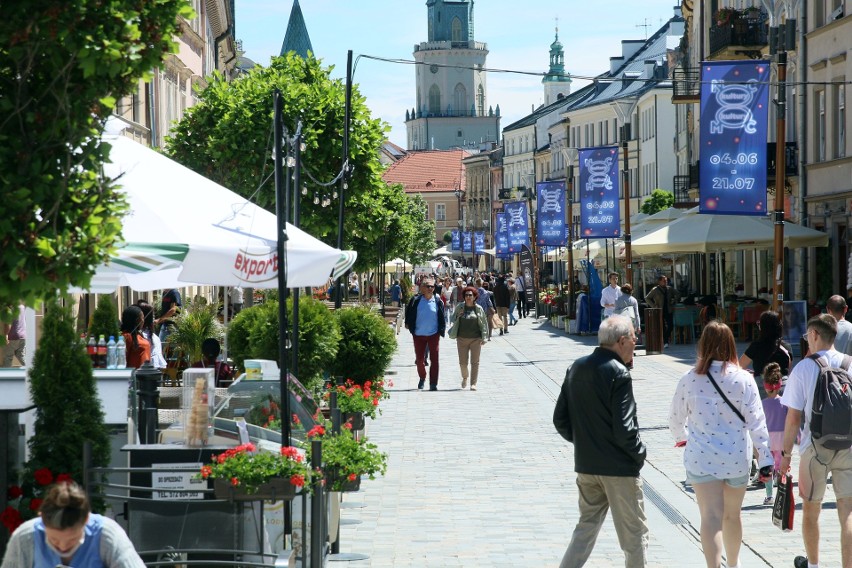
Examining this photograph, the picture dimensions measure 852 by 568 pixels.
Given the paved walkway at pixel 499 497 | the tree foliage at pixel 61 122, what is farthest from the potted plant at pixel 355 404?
the tree foliage at pixel 61 122

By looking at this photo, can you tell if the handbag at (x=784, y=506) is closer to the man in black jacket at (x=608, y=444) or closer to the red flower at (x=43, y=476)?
the man in black jacket at (x=608, y=444)

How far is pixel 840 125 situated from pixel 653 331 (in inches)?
267

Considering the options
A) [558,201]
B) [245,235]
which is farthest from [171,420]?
[558,201]

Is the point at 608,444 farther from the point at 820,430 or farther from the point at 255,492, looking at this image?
the point at 255,492

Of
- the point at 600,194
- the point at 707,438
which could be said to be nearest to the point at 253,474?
the point at 707,438

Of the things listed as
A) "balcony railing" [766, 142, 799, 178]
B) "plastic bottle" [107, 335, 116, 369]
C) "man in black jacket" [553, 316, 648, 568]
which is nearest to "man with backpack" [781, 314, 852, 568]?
"man in black jacket" [553, 316, 648, 568]

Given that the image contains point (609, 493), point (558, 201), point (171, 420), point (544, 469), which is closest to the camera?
point (609, 493)

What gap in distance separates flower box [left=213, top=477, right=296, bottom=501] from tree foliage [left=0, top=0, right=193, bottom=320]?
1.99 meters

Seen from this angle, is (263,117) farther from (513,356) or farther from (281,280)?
(281,280)

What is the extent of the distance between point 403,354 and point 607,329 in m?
25.7

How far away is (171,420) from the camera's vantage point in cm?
1113

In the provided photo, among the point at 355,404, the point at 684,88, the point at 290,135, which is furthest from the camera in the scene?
the point at 684,88

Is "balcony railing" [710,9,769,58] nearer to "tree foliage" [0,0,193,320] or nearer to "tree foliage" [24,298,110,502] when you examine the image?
"tree foliage" [24,298,110,502]

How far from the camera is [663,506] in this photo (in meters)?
11.7
